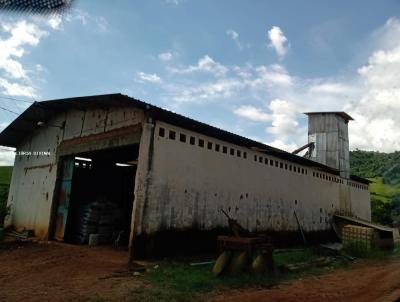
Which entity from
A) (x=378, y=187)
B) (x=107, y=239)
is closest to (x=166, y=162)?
(x=107, y=239)

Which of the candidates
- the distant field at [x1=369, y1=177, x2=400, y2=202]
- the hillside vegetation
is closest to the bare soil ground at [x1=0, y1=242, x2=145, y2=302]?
the hillside vegetation

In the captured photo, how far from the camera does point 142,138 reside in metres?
10.4

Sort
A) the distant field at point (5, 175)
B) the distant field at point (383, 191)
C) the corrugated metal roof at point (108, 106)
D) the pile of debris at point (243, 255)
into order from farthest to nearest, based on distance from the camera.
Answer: the distant field at point (383, 191) < the distant field at point (5, 175) < the corrugated metal roof at point (108, 106) < the pile of debris at point (243, 255)

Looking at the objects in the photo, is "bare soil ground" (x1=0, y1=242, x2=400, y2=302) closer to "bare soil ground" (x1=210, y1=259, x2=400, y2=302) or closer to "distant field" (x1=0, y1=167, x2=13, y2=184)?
"bare soil ground" (x1=210, y1=259, x2=400, y2=302)

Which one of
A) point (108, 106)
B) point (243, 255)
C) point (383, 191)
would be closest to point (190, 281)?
point (243, 255)

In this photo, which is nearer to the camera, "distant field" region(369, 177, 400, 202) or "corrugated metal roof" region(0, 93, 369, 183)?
"corrugated metal roof" region(0, 93, 369, 183)

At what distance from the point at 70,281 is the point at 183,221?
13.4 feet

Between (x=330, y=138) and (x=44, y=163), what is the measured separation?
1754 cm

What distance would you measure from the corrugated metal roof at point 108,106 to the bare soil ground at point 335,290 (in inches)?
220

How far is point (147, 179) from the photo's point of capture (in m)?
10.3

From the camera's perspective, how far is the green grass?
6957 millimetres

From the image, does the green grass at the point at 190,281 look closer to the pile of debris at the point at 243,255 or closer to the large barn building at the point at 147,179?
the pile of debris at the point at 243,255

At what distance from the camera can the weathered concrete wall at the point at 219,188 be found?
10.7m

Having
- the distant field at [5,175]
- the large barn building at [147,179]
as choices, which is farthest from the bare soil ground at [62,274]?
the distant field at [5,175]
